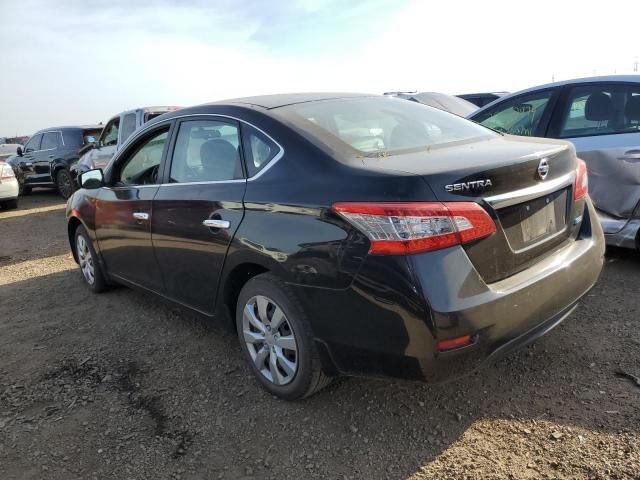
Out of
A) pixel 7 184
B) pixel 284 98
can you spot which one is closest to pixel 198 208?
pixel 284 98

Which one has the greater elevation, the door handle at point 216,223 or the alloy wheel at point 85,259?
the door handle at point 216,223

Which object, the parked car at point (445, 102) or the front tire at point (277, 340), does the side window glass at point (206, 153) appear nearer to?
the front tire at point (277, 340)

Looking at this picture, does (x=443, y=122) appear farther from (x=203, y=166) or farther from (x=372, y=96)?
(x=203, y=166)

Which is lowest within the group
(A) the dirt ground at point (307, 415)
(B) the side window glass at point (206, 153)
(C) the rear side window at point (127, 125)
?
(A) the dirt ground at point (307, 415)

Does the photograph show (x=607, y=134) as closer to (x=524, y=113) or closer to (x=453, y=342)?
(x=524, y=113)

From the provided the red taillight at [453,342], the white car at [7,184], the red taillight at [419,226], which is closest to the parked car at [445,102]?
the red taillight at [419,226]

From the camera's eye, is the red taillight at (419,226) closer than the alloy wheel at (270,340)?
Yes

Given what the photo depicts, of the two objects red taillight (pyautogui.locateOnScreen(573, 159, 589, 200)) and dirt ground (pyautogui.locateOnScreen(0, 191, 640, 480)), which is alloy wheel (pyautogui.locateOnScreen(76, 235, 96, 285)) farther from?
red taillight (pyautogui.locateOnScreen(573, 159, 589, 200))

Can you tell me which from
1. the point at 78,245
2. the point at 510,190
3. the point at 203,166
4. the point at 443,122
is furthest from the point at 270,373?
the point at 78,245

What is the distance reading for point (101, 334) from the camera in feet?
13.2

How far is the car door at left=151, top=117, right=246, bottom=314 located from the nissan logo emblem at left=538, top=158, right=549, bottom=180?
4.90 ft

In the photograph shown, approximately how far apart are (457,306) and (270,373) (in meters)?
1.23

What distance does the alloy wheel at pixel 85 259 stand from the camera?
16.1ft

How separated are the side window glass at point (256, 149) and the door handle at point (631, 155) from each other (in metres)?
2.95
